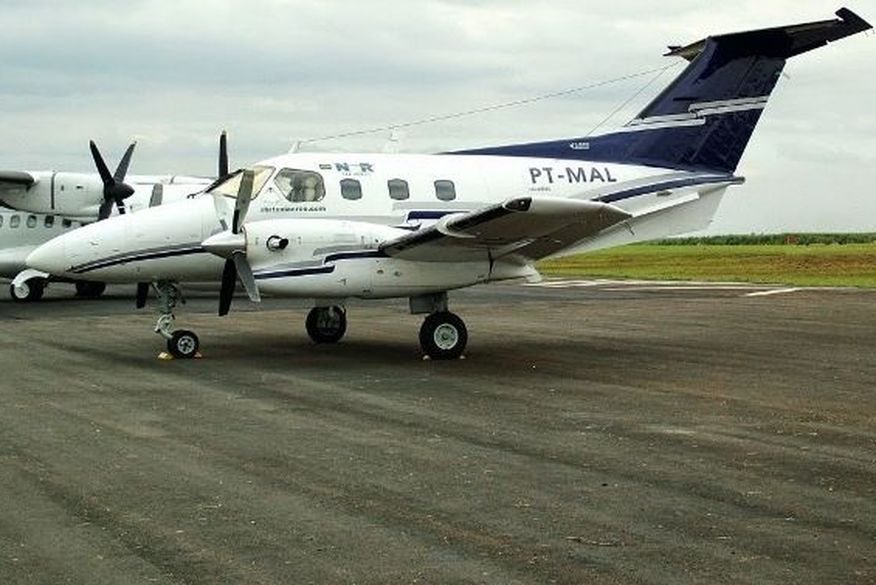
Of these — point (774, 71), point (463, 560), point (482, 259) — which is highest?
point (774, 71)

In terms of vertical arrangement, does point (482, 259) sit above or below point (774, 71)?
below

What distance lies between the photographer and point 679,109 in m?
20.5

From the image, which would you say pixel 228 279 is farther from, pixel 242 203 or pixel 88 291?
pixel 88 291

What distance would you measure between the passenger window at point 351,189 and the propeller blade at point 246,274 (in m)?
2.12

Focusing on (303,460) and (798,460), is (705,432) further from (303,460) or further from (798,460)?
(303,460)

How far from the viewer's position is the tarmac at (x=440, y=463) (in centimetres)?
698

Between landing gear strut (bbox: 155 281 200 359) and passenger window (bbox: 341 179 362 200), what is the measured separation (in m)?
2.86

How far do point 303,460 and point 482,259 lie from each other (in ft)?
25.6

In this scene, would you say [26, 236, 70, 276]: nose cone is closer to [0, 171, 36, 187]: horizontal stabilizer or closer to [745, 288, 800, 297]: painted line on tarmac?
[0, 171, 36, 187]: horizontal stabilizer

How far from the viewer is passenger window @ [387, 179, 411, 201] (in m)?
18.6

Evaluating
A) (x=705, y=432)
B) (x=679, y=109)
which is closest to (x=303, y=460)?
(x=705, y=432)

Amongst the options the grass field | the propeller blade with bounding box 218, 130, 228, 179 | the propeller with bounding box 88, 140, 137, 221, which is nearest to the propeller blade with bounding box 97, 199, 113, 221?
the propeller with bounding box 88, 140, 137, 221

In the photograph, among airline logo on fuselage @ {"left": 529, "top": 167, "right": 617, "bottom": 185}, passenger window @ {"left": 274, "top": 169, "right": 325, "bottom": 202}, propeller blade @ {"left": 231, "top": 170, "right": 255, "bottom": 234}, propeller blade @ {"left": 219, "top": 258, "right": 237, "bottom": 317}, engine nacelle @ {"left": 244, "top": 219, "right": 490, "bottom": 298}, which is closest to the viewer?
engine nacelle @ {"left": 244, "top": 219, "right": 490, "bottom": 298}

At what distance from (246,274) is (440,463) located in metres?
7.52
